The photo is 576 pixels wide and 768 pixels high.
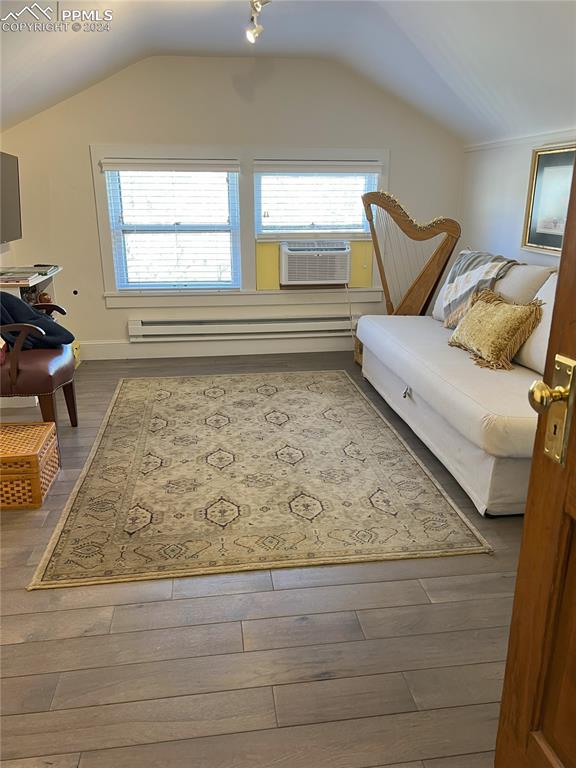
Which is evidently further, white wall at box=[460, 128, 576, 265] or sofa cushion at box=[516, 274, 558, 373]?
white wall at box=[460, 128, 576, 265]

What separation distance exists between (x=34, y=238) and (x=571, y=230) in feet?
15.2

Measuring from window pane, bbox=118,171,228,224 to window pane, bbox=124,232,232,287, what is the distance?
13 cm

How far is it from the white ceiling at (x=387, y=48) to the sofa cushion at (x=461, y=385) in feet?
5.04

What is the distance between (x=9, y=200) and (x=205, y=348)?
189 centimetres

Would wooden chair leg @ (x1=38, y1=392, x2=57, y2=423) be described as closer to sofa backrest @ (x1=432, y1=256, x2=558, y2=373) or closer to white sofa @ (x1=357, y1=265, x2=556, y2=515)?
white sofa @ (x1=357, y1=265, x2=556, y2=515)

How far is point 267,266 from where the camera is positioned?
5.00 m

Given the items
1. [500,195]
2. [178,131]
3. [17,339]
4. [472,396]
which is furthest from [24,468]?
[500,195]

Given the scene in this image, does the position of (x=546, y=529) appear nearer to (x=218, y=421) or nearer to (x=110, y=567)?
(x=110, y=567)

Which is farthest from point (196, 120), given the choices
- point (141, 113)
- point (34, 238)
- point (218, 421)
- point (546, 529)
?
point (546, 529)

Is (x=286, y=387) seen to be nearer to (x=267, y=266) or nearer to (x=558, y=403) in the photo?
(x=267, y=266)

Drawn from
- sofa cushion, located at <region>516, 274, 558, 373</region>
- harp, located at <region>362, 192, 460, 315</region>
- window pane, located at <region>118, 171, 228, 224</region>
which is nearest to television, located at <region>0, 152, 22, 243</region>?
window pane, located at <region>118, 171, 228, 224</region>

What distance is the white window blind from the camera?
185 inches

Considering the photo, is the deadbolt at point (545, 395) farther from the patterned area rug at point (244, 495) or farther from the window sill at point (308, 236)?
the window sill at point (308, 236)

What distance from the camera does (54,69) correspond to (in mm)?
3621
